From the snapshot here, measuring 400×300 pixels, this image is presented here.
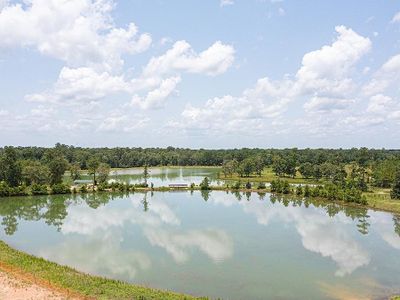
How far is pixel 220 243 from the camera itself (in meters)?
38.2

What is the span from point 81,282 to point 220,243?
54.8 feet

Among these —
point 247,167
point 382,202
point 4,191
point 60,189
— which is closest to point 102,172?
point 60,189

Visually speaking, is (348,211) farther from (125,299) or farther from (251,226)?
(125,299)

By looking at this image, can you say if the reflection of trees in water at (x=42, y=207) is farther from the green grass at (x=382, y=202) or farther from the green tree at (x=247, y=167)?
the green tree at (x=247, y=167)

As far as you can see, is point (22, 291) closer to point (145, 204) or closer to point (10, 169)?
point (145, 204)

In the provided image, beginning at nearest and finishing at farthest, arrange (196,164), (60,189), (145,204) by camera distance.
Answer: (145,204)
(60,189)
(196,164)

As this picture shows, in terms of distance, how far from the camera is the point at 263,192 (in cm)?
7638

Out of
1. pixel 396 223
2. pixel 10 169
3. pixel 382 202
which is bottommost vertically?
pixel 396 223

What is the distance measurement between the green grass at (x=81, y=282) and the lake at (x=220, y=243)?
2.09 m

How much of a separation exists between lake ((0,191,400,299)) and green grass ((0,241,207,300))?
209 cm

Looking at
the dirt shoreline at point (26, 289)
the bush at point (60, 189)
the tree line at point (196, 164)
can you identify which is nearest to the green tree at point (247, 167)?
the tree line at point (196, 164)

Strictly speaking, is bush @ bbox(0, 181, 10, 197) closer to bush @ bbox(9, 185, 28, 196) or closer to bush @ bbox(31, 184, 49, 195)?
bush @ bbox(9, 185, 28, 196)

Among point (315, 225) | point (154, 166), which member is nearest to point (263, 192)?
point (315, 225)

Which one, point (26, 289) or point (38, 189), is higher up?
point (38, 189)
